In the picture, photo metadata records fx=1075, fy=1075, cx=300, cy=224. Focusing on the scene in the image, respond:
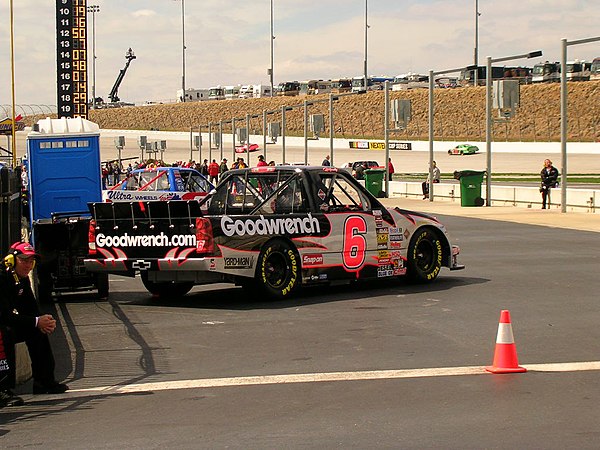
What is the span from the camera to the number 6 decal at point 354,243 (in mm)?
15102

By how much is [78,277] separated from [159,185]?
50.5 ft

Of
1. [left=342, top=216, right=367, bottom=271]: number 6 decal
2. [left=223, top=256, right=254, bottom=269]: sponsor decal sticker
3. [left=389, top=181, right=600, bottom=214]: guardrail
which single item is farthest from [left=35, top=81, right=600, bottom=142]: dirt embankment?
[left=223, top=256, right=254, bottom=269]: sponsor decal sticker

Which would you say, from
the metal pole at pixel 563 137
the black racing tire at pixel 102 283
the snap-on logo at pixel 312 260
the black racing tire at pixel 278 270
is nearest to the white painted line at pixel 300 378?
the black racing tire at pixel 278 270

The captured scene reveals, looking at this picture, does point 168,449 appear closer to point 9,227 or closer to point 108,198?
point 9,227

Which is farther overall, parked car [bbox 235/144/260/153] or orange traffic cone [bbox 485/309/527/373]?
parked car [bbox 235/144/260/153]

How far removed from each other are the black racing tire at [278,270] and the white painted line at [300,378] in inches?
185

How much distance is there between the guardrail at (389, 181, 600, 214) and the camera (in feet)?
111

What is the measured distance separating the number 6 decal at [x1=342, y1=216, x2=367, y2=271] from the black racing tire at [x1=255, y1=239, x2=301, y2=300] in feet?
2.86

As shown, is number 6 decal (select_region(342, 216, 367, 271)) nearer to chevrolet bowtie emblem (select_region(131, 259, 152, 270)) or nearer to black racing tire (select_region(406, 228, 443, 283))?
black racing tire (select_region(406, 228, 443, 283))

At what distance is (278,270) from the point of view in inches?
570

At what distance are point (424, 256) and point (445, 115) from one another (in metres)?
115

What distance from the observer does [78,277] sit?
15.0 metres

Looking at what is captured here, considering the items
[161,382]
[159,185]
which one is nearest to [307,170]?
[161,382]

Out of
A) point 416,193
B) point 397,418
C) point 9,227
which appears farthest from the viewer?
point 416,193
